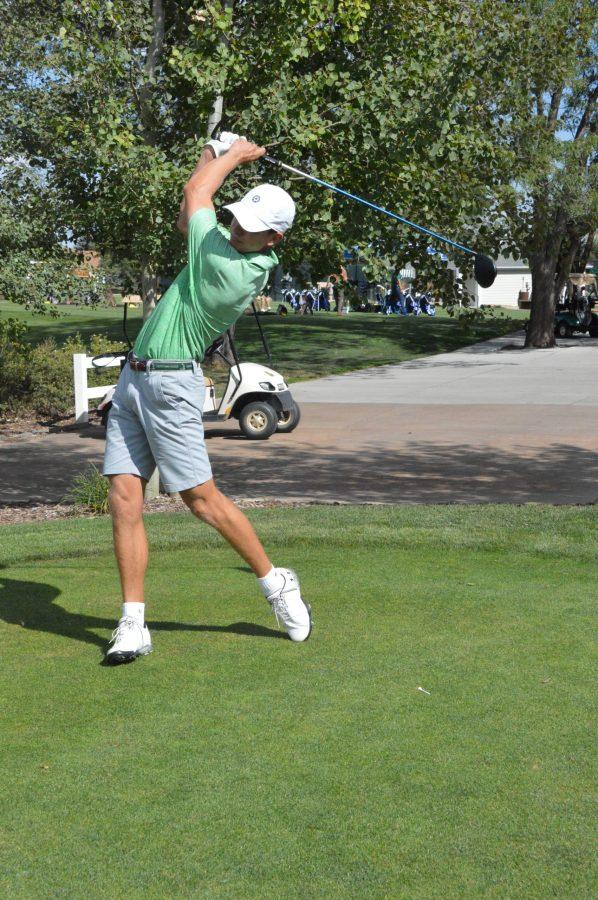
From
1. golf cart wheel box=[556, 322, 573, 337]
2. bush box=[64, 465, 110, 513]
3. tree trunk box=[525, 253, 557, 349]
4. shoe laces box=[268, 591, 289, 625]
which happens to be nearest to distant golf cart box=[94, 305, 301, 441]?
bush box=[64, 465, 110, 513]

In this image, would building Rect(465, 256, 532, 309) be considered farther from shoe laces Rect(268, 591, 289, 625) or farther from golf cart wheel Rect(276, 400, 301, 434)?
shoe laces Rect(268, 591, 289, 625)

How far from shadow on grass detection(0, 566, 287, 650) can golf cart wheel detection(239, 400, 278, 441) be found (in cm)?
870

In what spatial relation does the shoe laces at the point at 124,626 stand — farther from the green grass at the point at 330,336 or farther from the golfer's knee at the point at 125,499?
the green grass at the point at 330,336

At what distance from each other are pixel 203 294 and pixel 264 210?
39 centimetres

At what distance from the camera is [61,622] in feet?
16.5

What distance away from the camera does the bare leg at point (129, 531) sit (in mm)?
→ 4797

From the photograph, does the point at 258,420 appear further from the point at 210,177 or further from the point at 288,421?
the point at 210,177

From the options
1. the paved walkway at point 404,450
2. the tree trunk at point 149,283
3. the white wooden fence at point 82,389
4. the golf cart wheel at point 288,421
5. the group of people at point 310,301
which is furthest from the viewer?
the group of people at point 310,301

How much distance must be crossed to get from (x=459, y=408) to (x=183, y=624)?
1313cm

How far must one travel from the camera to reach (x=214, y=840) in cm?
294

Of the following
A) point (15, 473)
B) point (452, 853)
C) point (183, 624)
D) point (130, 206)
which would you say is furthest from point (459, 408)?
point (452, 853)

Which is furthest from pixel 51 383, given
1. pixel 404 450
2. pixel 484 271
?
pixel 484 271

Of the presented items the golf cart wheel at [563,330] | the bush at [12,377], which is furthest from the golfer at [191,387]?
the golf cart wheel at [563,330]

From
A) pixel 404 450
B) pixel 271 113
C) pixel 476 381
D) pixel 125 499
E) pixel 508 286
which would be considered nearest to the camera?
pixel 125 499
